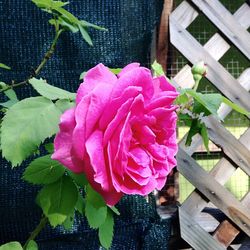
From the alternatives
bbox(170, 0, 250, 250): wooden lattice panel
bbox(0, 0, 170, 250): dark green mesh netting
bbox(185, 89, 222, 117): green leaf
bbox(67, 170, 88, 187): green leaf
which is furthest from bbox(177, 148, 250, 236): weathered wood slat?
bbox(67, 170, 88, 187): green leaf

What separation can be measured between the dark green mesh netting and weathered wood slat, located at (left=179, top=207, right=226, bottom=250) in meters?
0.16

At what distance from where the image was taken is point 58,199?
1.49 ft

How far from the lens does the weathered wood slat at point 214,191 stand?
1349 mm

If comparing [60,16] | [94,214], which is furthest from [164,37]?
[94,214]

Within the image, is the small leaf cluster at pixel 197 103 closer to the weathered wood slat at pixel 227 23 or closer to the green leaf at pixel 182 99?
the green leaf at pixel 182 99

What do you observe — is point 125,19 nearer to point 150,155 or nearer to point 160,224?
point 160,224

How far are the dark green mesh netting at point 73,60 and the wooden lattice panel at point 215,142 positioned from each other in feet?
0.69

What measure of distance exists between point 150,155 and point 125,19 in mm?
748

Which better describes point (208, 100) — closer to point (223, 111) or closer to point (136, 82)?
point (136, 82)

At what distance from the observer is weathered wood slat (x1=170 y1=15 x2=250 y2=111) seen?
53.1 inches

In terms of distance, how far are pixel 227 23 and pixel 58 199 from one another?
111 centimetres

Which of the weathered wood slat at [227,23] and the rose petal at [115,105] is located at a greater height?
the weathered wood slat at [227,23]

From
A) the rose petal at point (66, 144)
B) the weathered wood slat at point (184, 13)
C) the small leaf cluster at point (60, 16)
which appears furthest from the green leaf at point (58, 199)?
the weathered wood slat at point (184, 13)

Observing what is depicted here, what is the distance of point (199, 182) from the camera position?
1.37m
